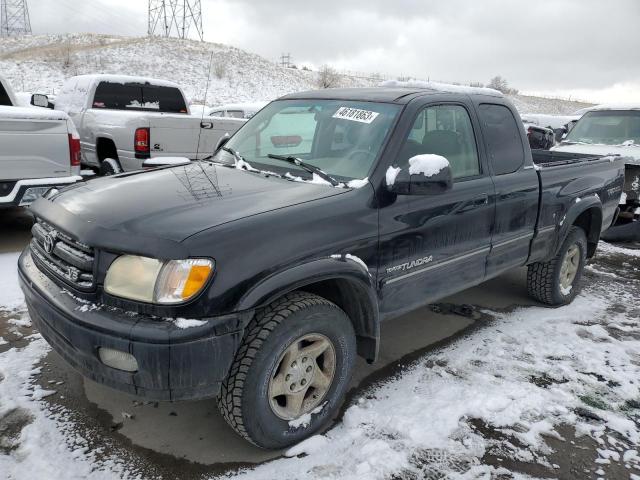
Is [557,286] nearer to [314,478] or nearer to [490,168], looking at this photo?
[490,168]

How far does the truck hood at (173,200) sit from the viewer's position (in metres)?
2.39

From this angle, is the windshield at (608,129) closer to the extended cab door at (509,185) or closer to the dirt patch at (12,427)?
the extended cab door at (509,185)

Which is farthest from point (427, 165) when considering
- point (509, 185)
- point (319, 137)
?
point (509, 185)

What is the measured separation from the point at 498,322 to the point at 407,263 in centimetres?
177

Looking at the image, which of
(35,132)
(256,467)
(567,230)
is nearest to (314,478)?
(256,467)

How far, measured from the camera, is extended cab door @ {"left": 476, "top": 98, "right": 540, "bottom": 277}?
12.5 ft

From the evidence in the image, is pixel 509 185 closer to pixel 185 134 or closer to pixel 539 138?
pixel 185 134

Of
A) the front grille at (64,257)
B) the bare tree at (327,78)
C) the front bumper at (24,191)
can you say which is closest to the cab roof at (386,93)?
the front grille at (64,257)

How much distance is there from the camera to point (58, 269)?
8.56 ft

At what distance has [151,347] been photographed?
7.14ft

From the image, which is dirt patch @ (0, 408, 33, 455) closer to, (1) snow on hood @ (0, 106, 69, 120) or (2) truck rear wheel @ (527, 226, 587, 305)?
(1) snow on hood @ (0, 106, 69, 120)

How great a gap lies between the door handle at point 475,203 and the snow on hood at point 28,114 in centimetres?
441

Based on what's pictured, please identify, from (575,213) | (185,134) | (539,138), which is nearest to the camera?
(575,213)

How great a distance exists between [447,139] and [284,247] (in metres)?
1.70
